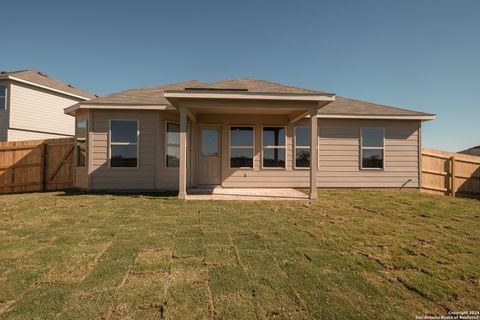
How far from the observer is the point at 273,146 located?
31.3ft

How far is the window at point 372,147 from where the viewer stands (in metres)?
9.67

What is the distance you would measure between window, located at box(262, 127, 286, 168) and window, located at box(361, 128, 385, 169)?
3.29 metres

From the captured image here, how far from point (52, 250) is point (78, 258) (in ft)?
1.96

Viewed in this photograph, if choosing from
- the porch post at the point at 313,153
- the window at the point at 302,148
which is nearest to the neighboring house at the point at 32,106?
the window at the point at 302,148

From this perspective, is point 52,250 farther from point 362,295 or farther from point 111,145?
point 111,145

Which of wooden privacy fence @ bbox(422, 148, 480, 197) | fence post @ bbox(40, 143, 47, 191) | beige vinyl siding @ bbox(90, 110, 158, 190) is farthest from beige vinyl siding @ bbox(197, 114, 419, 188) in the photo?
fence post @ bbox(40, 143, 47, 191)

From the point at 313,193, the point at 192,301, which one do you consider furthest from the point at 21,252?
the point at 313,193

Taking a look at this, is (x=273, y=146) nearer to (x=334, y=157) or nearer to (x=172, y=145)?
(x=334, y=157)

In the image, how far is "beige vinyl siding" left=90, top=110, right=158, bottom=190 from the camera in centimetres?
852

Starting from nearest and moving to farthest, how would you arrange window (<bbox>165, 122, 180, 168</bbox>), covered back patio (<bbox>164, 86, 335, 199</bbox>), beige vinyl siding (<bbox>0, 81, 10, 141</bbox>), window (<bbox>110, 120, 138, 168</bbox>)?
window (<bbox>110, 120, 138, 168</bbox>), window (<bbox>165, 122, 180, 168</bbox>), covered back patio (<bbox>164, 86, 335, 199</bbox>), beige vinyl siding (<bbox>0, 81, 10, 141</bbox>)

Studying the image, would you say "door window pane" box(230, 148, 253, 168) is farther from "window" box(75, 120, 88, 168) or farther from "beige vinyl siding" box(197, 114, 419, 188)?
"window" box(75, 120, 88, 168)

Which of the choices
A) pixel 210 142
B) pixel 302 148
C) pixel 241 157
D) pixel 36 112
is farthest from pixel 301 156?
pixel 36 112

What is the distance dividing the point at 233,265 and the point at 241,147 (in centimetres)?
697

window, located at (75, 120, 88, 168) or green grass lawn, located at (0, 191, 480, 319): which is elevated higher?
window, located at (75, 120, 88, 168)
